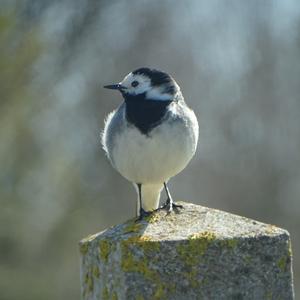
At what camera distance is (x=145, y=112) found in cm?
652

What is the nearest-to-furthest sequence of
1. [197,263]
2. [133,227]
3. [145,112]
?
[197,263] < [133,227] < [145,112]

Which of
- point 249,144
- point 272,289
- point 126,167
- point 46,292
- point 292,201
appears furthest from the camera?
point 249,144

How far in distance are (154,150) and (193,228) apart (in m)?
2.53

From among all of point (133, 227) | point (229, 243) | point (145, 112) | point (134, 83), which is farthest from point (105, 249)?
point (134, 83)

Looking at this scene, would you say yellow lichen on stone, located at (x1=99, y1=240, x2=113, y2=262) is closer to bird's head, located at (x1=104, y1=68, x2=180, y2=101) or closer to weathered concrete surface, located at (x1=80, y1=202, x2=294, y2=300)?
weathered concrete surface, located at (x1=80, y1=202, x2=294, y2=300)

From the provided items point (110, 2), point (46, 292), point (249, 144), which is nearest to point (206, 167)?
point (249, 144)

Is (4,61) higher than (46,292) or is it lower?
higher

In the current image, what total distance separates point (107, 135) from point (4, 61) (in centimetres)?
934

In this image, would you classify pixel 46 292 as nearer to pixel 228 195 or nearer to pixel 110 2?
pixel 110 2

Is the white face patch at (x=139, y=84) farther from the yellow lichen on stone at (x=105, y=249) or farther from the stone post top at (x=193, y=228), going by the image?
the yellow lichen on stone at (x=105, y=249)

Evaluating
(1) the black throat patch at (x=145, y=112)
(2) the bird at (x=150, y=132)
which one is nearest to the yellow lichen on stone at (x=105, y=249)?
(2) the bird at (x=150, y=132)

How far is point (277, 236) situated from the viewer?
3.79 meters

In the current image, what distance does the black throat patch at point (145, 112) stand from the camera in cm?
646

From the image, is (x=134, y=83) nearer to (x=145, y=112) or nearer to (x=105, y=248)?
(x=145, y=112)
